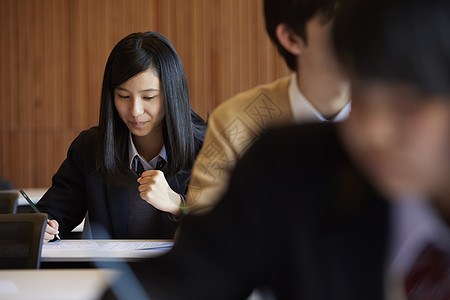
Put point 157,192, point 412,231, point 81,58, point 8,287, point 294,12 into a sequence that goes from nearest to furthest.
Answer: point 412,231
point 294,12
point 8,287
point 157,192
point 81,58

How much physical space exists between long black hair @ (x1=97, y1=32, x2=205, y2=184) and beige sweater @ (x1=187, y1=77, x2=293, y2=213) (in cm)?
120

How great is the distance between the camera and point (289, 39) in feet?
2.96

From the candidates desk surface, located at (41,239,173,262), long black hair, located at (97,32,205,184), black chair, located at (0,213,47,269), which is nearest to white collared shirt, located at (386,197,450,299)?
desk surface, located at (41,239,173,262)

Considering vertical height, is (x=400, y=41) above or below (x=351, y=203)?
above

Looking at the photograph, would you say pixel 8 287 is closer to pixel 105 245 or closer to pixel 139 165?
pixel 105 245

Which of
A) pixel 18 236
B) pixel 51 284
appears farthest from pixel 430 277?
pixel 18 236

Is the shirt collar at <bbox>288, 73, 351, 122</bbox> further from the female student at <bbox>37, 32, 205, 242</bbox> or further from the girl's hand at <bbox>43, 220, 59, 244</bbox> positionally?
the girl's hand at <bbox>43, 220, 59, 244</bbox>

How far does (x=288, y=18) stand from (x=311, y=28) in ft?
0.13

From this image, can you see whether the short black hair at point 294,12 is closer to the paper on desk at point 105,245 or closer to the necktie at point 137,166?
the paper on desk at point 105,245

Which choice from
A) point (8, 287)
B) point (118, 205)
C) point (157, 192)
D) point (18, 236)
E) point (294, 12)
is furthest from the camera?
point (118, 205)

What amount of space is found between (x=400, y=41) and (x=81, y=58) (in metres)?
5.41

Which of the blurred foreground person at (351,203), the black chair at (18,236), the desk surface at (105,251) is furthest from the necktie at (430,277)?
the black chair at (18,236)

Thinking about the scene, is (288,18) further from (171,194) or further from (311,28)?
(171,194)

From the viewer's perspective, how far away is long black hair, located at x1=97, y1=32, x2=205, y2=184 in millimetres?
2145
